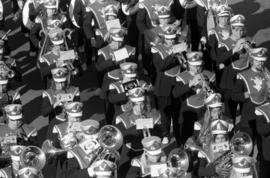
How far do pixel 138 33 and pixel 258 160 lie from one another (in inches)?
220

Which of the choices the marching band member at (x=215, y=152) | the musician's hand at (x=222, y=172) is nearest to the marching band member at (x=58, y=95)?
the marching band member at (x=215, y=152)

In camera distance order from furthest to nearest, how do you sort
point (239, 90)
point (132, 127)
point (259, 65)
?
point (239, 90) → point (259, 65) → point (132, 127)

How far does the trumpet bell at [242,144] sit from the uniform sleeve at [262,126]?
757 millimetres

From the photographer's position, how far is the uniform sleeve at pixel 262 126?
16.6 metres

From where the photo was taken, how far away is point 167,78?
61.3 ft

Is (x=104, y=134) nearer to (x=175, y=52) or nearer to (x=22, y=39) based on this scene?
(x=175, y=52)

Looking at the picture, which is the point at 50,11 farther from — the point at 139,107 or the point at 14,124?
the point at 139,107

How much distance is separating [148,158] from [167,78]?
342 centimetres

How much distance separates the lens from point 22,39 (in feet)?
79.6

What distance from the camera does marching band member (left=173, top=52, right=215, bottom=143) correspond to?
17.6 metres

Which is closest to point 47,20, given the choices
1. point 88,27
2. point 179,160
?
point 88,27

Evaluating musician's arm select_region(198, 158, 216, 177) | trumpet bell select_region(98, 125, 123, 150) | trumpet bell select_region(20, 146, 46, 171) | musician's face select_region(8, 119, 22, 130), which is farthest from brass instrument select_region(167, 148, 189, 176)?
musician's face select_region(8, 119, 22, 130)

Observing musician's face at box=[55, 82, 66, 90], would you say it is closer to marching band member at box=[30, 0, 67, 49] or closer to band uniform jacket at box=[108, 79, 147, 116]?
band uniform jacket at box=[108, 79, 147, 116]

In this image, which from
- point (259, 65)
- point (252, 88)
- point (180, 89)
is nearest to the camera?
point (252, 88)
